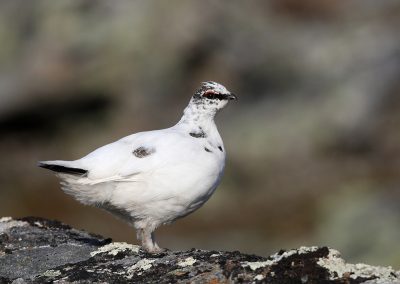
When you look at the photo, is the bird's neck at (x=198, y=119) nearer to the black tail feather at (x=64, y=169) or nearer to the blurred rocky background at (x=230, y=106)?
the black tail feather at (x=64, y=169)

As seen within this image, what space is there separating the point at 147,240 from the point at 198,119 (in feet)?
4.53

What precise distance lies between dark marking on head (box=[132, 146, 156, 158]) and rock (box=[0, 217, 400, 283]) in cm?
75

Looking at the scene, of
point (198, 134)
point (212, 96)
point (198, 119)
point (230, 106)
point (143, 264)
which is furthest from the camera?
point (230, 106)

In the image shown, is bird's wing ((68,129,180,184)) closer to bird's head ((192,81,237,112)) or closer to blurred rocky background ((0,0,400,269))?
bird's head ((192,81,237,112))

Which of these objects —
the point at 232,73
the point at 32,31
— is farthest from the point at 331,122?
the point at 32,31

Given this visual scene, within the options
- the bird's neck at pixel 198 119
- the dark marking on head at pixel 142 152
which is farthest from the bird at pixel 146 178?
the bird's neck at pixel 198 119

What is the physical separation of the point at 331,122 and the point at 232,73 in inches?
112

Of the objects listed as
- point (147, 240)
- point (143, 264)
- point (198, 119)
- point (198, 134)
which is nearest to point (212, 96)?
point (198, 119)

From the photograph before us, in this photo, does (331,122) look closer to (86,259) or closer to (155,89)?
(155,89)

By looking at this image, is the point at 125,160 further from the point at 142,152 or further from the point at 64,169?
the point at 64,169

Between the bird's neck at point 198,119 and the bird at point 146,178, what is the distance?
0.60 metres

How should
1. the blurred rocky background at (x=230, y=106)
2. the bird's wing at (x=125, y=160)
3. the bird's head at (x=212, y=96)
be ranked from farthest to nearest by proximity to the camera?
the blurred rocky background at (x=230, y=106)
the bird's head at (x=212, y=96)
the bird's wing at (x=125, y=160)

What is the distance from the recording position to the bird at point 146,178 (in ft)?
22.5

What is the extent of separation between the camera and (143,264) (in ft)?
19.4
